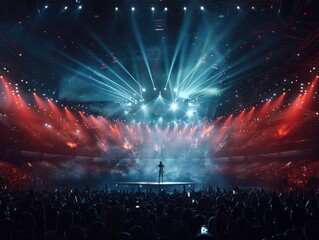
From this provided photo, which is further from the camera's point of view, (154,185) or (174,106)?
(174,106)

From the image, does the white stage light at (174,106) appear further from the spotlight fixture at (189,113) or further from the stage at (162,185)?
the stage at (162,185)

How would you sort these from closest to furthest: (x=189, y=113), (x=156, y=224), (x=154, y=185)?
(x=156, y=224) < (x=154, y=185) < (x=189, y=113)

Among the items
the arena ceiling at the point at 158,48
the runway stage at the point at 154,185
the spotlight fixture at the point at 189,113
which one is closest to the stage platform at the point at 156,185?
the runway stage at the point at 154,185

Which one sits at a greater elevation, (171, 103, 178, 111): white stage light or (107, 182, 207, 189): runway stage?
(171, 103, 178, 111): white stage light

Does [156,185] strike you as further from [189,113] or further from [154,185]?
[189,113]

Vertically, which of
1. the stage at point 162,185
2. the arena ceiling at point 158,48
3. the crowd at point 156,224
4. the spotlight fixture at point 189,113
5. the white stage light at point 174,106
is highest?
the spotlight fixture at point 189,113

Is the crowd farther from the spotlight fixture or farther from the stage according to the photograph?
the spotlight fixture

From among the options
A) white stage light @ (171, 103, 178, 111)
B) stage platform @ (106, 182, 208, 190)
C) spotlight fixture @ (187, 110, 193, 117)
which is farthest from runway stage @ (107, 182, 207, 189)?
spotlight fixture @ (187, 110, 193, 117)

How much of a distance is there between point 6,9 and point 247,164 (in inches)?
1292

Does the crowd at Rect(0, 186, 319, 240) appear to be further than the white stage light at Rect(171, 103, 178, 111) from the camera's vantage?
No

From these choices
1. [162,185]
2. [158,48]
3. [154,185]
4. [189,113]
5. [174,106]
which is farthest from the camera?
[189,113]

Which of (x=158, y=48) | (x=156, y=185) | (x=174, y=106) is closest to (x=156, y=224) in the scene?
(x=158, y=48)

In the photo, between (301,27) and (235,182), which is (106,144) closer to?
(235,182)

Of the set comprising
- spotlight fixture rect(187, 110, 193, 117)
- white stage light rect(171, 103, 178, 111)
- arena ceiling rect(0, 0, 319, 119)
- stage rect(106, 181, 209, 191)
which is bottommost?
stage rect(106, 181, 209, 191)
